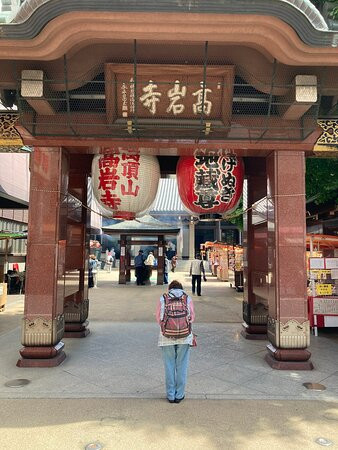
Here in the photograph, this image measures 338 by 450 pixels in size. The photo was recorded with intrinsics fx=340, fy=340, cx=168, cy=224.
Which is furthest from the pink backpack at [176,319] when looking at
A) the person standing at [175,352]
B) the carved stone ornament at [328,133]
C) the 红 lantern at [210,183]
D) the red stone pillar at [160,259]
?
the red stone pillar at [160,259]

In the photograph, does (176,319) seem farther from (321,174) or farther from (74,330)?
(321,174)

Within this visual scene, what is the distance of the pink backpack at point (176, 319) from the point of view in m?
4.19

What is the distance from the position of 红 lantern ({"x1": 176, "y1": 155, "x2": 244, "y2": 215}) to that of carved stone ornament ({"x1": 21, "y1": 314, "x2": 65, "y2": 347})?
3030 millimetres

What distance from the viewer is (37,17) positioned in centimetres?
422

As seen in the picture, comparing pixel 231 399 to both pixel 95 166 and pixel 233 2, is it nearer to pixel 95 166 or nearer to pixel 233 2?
pixel 95 166

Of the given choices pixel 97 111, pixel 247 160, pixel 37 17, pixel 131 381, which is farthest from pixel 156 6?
pixel 131 381

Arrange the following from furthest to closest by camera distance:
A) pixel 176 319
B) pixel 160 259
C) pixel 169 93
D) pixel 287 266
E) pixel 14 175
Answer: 1. pixel 160 259
2. pixel 14 175
3. pixel 287 266
4. pixel 169 93
5. pixel 176 319

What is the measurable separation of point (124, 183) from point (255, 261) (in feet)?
12.7

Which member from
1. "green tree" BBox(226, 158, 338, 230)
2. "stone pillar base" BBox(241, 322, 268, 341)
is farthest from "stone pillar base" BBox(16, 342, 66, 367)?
"green tree" BBox(226, 158, 338, 230)

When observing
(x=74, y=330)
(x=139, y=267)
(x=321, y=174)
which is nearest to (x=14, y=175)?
(x=139, y=267)

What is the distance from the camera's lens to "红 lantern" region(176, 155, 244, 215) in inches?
223

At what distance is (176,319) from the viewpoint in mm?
4223

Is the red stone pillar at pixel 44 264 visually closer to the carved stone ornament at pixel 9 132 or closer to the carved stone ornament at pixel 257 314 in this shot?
the carved stone ornament at pixel 9 132

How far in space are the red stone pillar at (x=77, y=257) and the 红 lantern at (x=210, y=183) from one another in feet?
9.14
